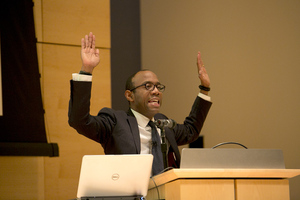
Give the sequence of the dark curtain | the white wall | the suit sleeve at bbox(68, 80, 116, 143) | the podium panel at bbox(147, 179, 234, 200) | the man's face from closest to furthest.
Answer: the podium panel at bbox(147, 179, 234, 200), the suit sleeve at bbox(68, 80, 116, 143), the man's face, the white wall, the dark curtain

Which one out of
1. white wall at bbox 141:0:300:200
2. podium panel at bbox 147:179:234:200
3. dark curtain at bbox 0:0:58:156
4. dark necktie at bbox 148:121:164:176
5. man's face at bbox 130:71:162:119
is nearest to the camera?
podium panel at bbox 147:179:234:200

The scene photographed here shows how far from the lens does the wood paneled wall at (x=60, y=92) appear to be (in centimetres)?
344

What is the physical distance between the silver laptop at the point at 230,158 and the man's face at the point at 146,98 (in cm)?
100

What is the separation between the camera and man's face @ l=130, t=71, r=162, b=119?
8.63ft

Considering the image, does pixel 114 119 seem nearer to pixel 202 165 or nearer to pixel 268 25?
pixel 202 165

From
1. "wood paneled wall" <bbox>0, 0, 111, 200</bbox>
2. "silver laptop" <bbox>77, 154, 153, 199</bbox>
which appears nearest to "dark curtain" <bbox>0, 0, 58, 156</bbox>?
"wood paneled wall" <bbox>0, 0, 111, 200</bbox>

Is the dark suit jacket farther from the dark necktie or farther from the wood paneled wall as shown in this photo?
the wood paneled wall

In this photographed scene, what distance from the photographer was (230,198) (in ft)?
5.28

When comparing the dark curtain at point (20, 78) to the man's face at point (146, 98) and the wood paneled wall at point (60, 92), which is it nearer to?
the wood paneled wall at point (60, 92)

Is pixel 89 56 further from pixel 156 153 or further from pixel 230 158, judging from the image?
pixel 230 158

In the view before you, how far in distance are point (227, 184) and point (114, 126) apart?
1.04 m

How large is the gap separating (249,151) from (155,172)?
2.47ft

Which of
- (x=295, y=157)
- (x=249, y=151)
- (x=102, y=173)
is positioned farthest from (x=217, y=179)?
(x=295, y=157)

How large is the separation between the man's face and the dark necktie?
9 centimetres
